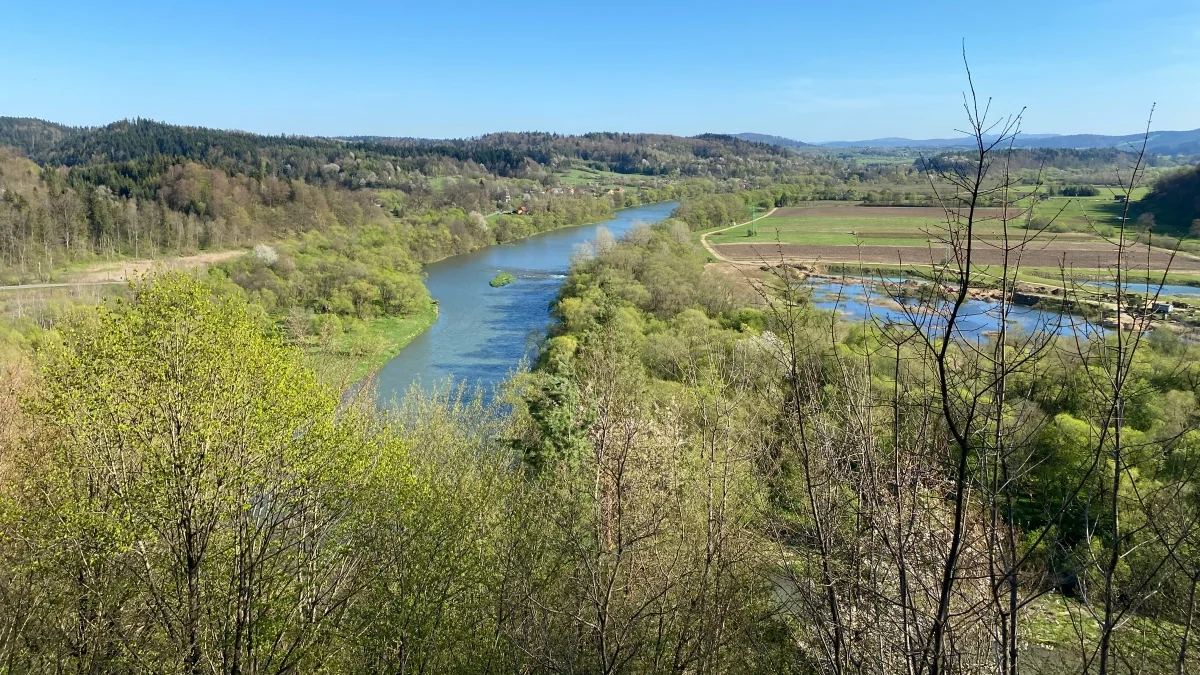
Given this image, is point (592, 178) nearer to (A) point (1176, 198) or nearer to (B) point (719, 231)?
(B) point (719, 231)

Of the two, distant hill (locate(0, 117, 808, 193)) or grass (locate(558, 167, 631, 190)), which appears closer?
distant hill (locate(0, 117, 808, 193))

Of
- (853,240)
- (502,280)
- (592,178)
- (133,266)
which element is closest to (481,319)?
(502,280)

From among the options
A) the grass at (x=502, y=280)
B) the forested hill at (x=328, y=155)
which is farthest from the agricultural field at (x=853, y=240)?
the forested hill at (x=328, y=155)

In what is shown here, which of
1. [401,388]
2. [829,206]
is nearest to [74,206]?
[401,388]

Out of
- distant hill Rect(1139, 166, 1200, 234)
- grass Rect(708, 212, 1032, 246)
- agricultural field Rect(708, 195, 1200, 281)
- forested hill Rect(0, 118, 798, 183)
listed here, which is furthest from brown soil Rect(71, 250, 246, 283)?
distant hill Rect(1139, 166, 1200, 234)

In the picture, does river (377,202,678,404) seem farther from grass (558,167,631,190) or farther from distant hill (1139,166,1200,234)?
grass (558,167,631,190)

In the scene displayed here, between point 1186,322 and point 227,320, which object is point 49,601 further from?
point 1186,322
